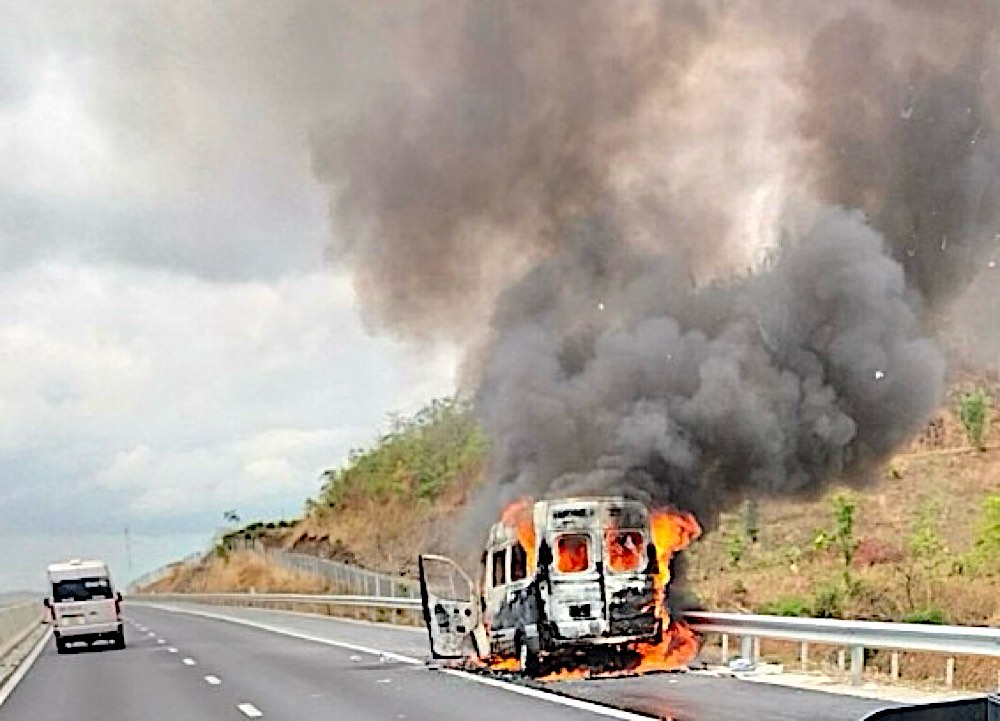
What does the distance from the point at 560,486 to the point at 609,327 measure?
5845 mm

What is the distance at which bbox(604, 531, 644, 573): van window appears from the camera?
18.1m

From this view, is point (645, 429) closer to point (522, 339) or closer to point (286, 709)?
point (522, 339)

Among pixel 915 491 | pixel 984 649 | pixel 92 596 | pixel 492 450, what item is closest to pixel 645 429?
pixel 492 450

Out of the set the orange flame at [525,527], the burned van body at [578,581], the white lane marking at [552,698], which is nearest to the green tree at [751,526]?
the orange flame at [525,527]

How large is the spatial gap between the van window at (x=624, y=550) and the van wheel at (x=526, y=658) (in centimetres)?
151

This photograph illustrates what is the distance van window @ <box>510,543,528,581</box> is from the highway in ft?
4.37

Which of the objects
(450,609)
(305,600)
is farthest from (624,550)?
(305,600)

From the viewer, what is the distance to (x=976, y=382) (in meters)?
39.2

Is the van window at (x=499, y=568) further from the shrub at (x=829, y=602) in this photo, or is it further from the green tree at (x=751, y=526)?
the green tree at (x=751, y=526)

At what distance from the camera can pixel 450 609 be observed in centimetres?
2138

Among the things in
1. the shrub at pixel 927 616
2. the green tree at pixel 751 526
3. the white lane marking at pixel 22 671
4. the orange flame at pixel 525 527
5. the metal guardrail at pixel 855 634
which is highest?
the green tree at pixel 751 526

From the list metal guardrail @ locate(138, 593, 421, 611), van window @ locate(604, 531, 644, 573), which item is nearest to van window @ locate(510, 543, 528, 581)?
van window @ locate(604, 531, 644, 573)

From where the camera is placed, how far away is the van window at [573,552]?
18.0 meters

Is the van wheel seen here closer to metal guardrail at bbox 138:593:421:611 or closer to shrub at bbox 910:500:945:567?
metal guardrail at bbox 138:593:421:611
